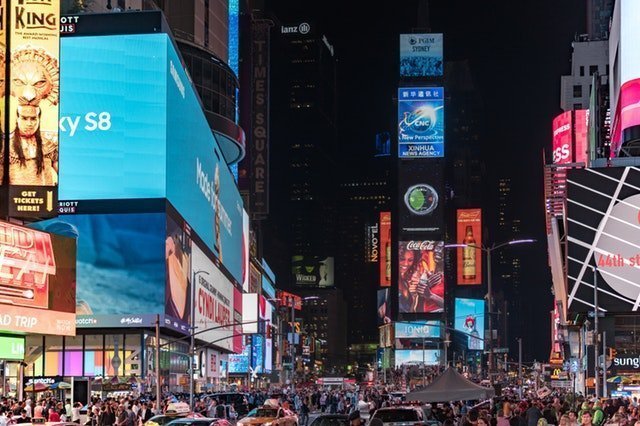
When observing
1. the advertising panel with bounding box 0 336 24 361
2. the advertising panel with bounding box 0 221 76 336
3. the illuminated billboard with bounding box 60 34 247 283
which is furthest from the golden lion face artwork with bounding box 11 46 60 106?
the illuminated billboard with bounding box 60 34 247 283

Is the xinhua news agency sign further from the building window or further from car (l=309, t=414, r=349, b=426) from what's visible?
the building window

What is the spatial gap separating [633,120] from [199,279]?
108ft

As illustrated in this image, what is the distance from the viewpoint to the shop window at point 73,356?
70.7 metres

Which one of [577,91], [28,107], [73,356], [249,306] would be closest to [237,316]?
[249,306]

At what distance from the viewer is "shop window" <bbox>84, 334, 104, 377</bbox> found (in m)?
71.1

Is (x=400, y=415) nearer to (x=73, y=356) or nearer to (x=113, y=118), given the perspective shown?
(x=113, y=118)

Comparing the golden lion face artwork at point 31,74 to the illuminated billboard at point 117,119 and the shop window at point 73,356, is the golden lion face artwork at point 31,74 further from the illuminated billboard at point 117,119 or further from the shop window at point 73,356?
the shop window at point 73,356

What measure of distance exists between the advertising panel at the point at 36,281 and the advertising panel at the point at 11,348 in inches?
45.4

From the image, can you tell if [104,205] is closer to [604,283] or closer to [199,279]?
[199,279]

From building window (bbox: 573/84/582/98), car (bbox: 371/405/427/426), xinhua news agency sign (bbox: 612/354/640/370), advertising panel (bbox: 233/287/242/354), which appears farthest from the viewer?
building window (bbox: 573/84/582/98)

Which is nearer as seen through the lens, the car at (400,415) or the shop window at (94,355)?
the car at (400,415)

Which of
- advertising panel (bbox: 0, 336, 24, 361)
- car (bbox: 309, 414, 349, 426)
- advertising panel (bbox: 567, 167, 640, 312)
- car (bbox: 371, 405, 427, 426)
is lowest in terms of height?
car (bbox: 309, 414, 349, 426)

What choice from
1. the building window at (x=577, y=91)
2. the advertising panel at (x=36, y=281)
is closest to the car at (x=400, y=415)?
the advertising panel at (x=36, y=281)

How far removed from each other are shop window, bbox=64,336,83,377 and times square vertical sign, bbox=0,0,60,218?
26744 millimetres
